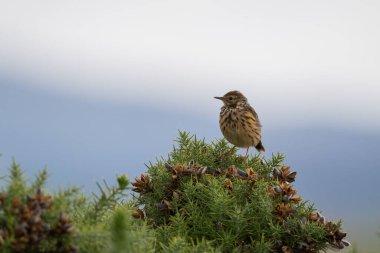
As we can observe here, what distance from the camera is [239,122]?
10828mm

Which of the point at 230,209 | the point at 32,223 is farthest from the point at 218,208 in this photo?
the point at 32,223

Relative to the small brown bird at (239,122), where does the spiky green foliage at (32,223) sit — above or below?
below

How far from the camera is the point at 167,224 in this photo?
612 centimetres

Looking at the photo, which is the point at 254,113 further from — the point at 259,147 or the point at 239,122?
the point at 239,122

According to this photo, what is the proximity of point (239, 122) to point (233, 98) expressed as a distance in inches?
36.2

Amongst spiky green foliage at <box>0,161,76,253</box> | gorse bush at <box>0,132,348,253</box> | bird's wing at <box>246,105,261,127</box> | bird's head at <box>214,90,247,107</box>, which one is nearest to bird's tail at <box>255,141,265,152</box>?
bird's wing at <box>246,105,261,127</box>

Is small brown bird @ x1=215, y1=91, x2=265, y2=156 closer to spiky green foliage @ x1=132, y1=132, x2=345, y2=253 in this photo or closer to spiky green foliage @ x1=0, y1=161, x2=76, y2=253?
spiky green foliage @ x1=132, y1=132, x2=345, y2=253

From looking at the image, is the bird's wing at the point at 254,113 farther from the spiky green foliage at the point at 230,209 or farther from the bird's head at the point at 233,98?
the spiky green foliage at the point at 230,209

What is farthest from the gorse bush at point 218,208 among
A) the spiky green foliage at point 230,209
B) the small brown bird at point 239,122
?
the small brown bird at point 239,122

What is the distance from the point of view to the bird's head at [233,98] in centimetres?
1155

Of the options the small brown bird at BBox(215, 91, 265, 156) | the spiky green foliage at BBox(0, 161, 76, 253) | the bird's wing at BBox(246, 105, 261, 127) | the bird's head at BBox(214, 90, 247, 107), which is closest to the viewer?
the spiky green foliage at BBox(0, 161, 76, 253)

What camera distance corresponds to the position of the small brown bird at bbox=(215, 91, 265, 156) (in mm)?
10737

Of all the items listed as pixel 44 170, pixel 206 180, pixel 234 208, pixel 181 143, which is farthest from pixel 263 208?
pixel 44 170

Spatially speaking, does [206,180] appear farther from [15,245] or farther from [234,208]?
[15,245]
